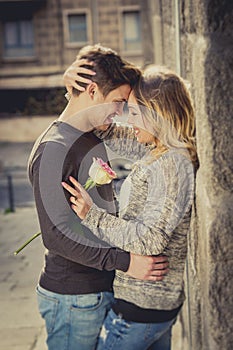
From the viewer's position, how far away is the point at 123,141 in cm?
282

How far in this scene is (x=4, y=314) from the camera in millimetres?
5133

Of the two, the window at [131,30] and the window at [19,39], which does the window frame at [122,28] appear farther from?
the window at [19,39]

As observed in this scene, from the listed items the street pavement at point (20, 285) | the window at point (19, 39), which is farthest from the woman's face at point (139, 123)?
the window at point (19, 39)

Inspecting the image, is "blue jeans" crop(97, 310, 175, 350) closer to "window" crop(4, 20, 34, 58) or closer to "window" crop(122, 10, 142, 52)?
"window" crop(122, 10, 142, 52)

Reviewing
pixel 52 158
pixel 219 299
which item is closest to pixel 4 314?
pixel 52 158

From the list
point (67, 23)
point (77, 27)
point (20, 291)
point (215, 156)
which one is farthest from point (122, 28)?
point (215, 156)

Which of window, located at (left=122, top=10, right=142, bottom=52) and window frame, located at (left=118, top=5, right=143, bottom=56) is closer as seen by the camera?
window frame, located at (left=118, top=5, right=143, bottom=56)

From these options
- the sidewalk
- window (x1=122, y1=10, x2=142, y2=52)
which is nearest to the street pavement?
the sidewalk

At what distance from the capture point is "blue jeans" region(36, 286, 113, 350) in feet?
8.51

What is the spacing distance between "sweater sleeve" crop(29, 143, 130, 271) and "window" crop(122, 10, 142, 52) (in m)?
18.3

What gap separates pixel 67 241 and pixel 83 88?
21.1 inches

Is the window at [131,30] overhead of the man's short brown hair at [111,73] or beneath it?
beneath

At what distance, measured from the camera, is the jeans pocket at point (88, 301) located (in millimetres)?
2586

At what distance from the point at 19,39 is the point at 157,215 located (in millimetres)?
18890
